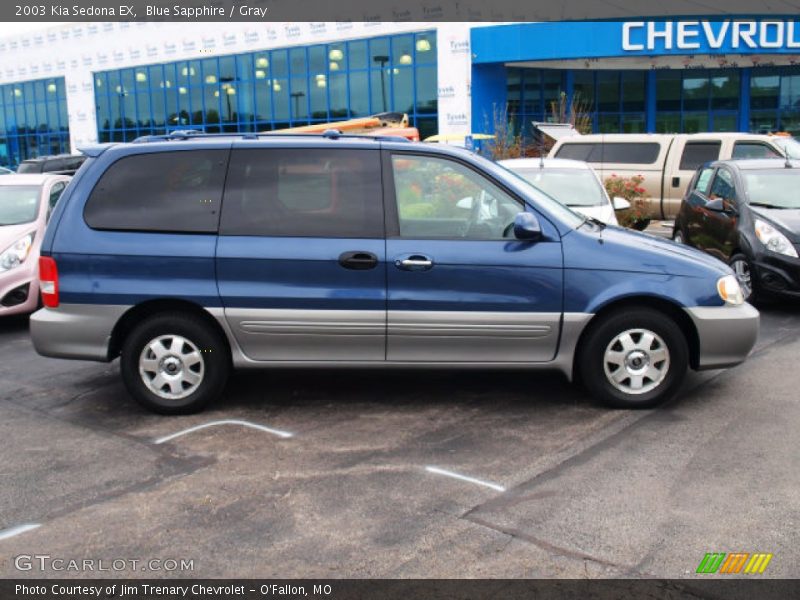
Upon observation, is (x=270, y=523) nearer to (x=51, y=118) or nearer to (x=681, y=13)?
(x=681, y=13)

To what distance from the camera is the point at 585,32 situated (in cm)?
2838

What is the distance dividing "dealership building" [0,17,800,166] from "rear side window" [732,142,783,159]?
14094mm

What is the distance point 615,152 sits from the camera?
16.6 m

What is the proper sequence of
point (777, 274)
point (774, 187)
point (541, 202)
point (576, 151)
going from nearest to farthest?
point (541, 202) < point (777, 274) < point (774, 187) < point (576, 151)

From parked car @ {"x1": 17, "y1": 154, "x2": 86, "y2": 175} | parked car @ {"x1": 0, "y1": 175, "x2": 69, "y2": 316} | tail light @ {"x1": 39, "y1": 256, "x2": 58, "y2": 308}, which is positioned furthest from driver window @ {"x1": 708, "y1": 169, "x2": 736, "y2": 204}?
parked car @ {"x1": 17, "y1": 154, "x2": 86, "y2": 175}

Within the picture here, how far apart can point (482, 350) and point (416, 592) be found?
2.30m

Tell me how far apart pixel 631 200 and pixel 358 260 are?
1019 centimetres

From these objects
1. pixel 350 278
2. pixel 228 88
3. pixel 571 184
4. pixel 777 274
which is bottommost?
pixel 777 274

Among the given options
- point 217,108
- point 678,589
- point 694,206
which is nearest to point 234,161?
point 678,589

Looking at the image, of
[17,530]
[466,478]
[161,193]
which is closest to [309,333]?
→ [161,193]

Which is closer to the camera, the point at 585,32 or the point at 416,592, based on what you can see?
the point at 416,592

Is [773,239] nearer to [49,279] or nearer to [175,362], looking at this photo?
[175,362]

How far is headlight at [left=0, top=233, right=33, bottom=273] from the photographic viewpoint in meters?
8.29

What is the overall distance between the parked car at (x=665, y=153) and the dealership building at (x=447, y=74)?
1310 cm
